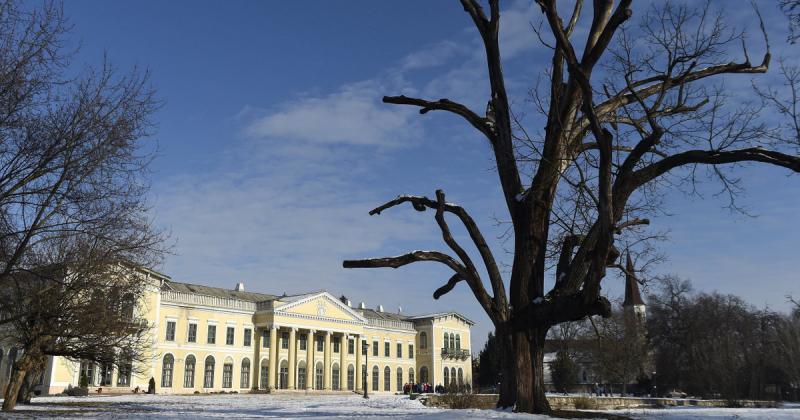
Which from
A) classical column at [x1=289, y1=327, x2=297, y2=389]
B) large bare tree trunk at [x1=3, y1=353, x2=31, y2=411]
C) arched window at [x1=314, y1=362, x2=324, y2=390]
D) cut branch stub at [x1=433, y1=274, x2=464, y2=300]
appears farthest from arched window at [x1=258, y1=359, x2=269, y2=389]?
cut branch stub at [x1=433, y1=274, x2=464, y2=300]

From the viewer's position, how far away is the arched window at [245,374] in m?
53.8

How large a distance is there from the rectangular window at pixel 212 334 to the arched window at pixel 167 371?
145 inches

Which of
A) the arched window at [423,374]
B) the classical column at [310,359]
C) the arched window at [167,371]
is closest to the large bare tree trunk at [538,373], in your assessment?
the arched window at [167,371]

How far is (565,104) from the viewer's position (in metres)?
12.2

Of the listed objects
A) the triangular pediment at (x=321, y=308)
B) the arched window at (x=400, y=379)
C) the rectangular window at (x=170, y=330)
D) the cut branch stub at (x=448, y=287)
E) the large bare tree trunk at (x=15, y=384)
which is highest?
the triangular pediment at (x=321, y=308)

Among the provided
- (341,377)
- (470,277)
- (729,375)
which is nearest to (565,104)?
(470,277)

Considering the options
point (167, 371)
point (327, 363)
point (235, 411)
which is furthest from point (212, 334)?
point (235, 411)

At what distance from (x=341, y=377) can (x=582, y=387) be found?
28.3m

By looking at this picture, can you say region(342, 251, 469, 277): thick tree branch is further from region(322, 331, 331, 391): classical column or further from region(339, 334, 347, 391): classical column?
region(339, 334, 347, 391): classical column

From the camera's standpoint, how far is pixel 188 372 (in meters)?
50.0

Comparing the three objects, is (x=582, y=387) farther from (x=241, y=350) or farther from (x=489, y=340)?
(x=241, y=350)

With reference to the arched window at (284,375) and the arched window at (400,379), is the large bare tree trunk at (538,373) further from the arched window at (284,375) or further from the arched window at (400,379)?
the arched window at (400,379)

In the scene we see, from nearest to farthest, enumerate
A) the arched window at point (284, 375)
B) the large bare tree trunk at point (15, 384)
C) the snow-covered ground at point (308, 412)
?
the snow-covered ground at point (308, 412)
the large bare tree trunk at point (15, 384)
the arched window at point (284, 375)

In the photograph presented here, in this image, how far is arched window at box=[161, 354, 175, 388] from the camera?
48.1 meters
